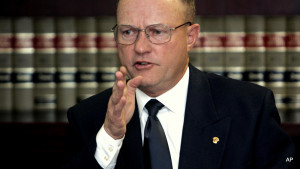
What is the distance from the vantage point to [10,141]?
267 centimetres

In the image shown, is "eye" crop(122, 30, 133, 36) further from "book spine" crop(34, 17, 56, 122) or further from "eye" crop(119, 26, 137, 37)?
"book spine" crop(34, 17, 56, 122)

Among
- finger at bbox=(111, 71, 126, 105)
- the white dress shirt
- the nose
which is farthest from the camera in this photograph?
the white dress shirt

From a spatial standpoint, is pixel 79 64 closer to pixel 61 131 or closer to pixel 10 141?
pixel 61 131

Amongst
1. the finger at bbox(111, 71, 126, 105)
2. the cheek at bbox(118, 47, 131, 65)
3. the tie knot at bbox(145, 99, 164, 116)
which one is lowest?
the tie knot at bbox(145, 99, 164, 116)

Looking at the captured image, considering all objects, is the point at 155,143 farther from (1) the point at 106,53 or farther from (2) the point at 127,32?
(1) the point at 106,53

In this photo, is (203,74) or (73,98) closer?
(203,74)

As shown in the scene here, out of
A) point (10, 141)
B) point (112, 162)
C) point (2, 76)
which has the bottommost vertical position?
point (10, 141)

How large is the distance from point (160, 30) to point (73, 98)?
126 cm

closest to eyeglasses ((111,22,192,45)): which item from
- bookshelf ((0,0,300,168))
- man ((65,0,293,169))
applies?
man ((65,0,293,169))

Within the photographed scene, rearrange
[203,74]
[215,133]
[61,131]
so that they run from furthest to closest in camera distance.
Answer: [61,131] → [203,74] → [215,133]

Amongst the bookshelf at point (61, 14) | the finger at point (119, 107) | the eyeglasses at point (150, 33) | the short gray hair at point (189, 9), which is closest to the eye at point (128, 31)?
the eyeglasses at point (150, 33)

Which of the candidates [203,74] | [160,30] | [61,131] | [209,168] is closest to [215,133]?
[209,168]

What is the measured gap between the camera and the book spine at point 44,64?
9.01 ft

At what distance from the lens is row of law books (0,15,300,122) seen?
2.71 m
